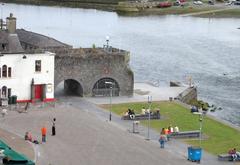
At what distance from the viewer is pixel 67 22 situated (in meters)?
151

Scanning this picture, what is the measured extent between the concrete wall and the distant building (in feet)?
5.10

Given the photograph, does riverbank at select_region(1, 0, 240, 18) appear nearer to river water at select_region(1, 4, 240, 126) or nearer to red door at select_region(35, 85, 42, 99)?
river water at select_region(1, 4, 240, 126)

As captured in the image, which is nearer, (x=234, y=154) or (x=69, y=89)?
(x=234, y=154)

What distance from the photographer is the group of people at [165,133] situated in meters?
48.5

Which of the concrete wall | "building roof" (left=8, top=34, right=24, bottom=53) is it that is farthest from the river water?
"building roof" (left=8, top=34, right=24, bottom=53)

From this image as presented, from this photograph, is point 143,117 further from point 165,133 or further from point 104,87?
point 104,87

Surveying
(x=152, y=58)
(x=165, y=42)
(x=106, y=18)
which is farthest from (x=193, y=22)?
(x=152, y=58)

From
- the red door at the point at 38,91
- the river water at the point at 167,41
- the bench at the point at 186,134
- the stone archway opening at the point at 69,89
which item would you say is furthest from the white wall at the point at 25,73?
the river water at the point at 167,41

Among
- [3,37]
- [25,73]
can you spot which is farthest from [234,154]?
[3,37]

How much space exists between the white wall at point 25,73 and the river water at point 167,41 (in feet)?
53.9

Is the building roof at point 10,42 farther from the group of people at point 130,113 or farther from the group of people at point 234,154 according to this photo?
the group of people at point 234,154

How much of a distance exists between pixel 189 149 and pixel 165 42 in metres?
79.6

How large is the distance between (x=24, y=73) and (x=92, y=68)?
6745 millimetres

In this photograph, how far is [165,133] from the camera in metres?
51.6
